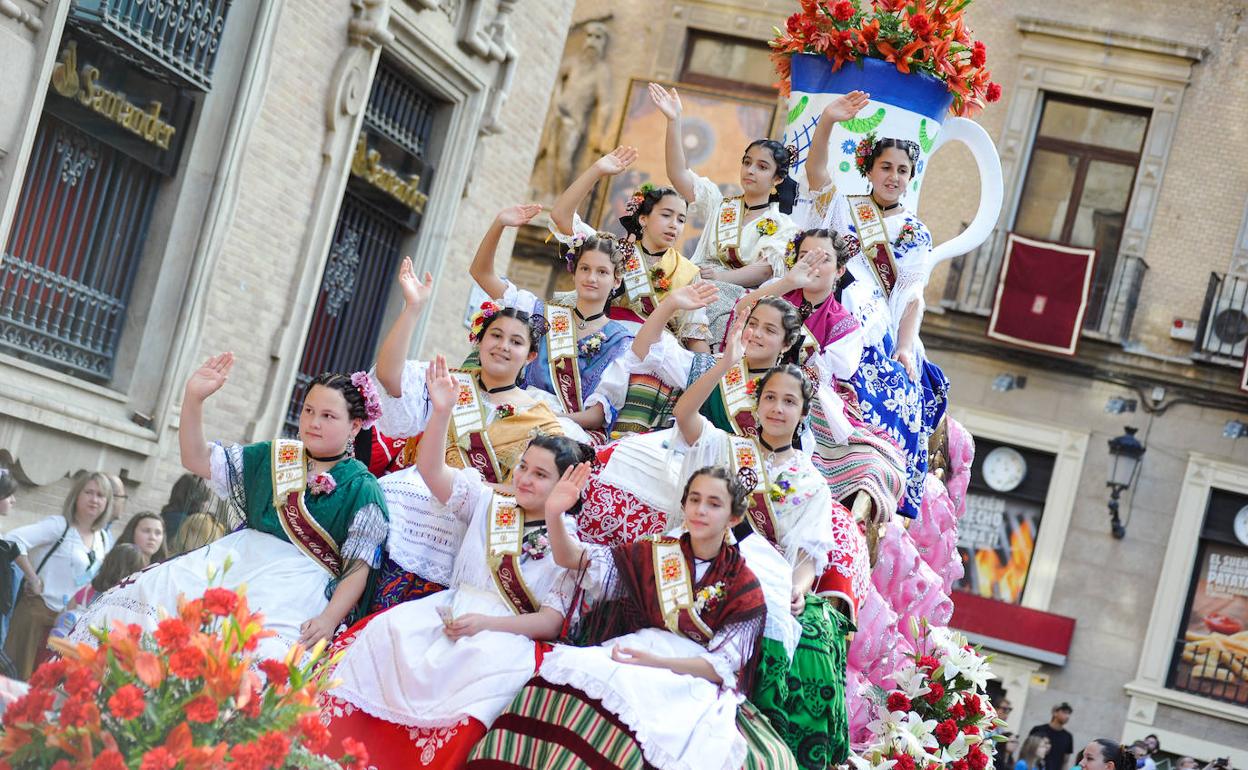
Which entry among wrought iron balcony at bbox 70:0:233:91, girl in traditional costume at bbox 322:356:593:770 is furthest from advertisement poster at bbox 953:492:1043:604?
girl in traditional costume at bbox 322:356:593:770

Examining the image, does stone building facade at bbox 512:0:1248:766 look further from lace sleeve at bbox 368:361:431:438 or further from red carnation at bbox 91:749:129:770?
red carnation at bbox 91:749:129:770

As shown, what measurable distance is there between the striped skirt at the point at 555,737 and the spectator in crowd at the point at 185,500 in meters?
5.03

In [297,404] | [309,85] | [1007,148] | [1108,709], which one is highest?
[1007,148]

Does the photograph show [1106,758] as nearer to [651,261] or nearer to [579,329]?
[651,261]

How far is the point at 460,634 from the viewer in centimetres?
503

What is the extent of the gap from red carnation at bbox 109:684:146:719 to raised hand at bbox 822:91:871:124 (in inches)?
178

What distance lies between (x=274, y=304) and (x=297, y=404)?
1309 mm

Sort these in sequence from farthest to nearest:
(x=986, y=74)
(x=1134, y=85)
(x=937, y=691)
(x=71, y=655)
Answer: (x=1134, y=85) → (x=986, y=74) → (x=937, y=691) → (x=71, y=655)

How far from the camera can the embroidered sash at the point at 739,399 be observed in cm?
625

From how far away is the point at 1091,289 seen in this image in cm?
1942

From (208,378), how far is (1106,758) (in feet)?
16.1

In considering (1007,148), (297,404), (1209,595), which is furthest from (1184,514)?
(297,404)

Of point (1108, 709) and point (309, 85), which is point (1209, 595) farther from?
point (309, 85)

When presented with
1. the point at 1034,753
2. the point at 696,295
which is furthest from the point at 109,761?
the point at 1034,753
